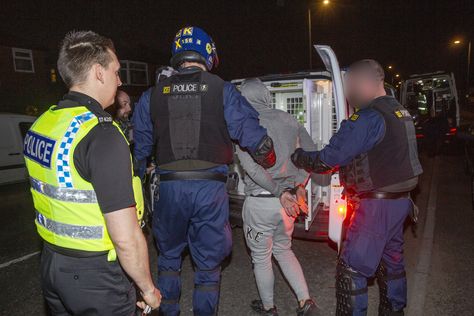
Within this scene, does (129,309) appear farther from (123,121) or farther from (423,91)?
(423,91)

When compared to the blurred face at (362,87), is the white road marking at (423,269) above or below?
below

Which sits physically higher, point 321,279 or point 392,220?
point 392,220

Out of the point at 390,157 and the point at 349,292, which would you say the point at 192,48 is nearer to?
the point at 390,157

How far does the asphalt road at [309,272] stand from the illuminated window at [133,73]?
1209 inches

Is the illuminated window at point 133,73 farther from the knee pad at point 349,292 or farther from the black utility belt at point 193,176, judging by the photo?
the knee pad at point 349,292

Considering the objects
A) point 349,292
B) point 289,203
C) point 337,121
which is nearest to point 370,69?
point 337,121

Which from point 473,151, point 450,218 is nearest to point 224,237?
point 450,218

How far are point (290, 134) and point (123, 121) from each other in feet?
10.7

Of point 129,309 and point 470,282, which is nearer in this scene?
point 129,309

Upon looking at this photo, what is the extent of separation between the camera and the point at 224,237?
274cm

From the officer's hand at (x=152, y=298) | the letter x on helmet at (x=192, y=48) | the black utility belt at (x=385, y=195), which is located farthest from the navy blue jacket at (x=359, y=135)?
the officer's hand at (x=152, y=298)

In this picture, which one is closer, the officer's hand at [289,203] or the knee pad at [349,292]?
the knee pad at [349,292]

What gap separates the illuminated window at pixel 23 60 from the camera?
27.8 metres

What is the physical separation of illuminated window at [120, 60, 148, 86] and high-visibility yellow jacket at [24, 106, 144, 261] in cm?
3479
